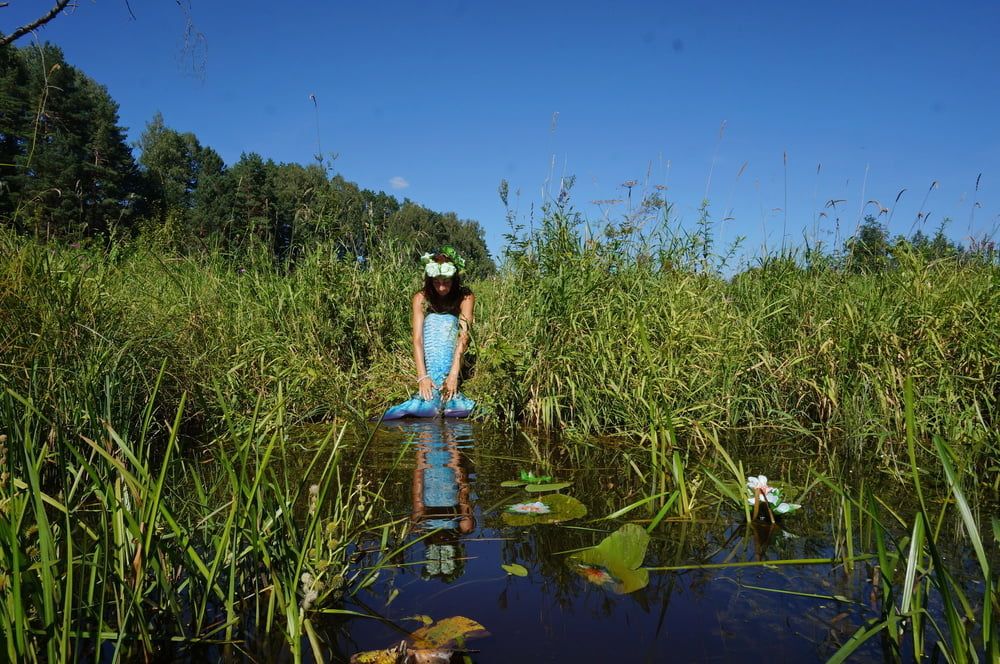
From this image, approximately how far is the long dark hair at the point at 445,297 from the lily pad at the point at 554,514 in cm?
358

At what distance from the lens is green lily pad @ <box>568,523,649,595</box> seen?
194cm

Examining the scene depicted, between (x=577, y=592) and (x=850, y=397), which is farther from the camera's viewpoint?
(x=850, y=397)

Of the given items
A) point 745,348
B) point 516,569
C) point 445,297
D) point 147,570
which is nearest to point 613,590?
point 516,569

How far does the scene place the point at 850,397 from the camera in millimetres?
3564

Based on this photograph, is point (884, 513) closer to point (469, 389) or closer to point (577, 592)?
point (577, 592)

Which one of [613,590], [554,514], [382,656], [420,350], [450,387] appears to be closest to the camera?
[382,656]

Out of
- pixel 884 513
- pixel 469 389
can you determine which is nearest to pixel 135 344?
pixel 469 389

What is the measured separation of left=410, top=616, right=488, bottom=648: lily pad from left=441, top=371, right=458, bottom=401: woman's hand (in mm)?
3401

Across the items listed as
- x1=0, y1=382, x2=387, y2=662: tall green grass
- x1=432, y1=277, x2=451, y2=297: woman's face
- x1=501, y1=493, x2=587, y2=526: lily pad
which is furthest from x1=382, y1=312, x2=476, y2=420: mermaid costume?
x1=0, y1=382, x2=387, y2=662: tall green grass

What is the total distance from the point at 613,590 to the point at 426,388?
3.31 meters

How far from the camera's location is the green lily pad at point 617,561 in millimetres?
1940

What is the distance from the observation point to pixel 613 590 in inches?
74.8

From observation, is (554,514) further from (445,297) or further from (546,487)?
(445,297)

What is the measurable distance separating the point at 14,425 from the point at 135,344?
204 centimetres
